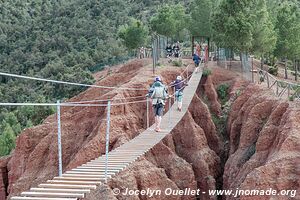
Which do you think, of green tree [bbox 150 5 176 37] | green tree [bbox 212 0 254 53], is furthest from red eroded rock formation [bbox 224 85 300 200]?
green tree [bbox 150 5 176 37]

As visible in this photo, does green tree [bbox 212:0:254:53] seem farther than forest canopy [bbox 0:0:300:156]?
No

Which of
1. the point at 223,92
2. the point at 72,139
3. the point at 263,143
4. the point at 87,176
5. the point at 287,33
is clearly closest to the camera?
the point at 87,176

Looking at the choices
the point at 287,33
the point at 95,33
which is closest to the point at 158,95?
the point at 287,33

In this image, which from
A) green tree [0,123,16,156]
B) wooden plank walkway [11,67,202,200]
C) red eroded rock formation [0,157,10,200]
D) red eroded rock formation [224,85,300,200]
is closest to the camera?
wooden plank walkway [11,67,202,200]

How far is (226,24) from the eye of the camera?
32625 mm

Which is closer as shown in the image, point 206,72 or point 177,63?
point 206,72

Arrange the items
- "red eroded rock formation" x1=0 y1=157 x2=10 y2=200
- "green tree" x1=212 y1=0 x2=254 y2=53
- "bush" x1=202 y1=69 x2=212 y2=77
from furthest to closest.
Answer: "green tree" x1=212 y1=0 x2=254 y2=53 < "bush" x1=202 y1=69 x2=212 y2=77 < "red eroded rock formation" x1=0 y1=157 x2=10 y2=200

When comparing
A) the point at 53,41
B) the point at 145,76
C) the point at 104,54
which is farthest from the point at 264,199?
the point at 53,41

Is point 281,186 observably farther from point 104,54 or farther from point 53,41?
point 53,41

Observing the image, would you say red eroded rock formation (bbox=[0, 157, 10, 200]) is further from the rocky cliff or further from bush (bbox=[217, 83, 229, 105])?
bush (bbox=[217, 83, 229, 105])

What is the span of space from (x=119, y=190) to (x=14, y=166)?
9843 millimetres

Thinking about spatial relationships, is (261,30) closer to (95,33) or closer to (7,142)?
(7,142)

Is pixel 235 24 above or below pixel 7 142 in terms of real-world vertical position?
above

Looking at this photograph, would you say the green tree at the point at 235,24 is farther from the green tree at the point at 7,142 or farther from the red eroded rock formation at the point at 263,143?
the green tree at the point at 7,142
